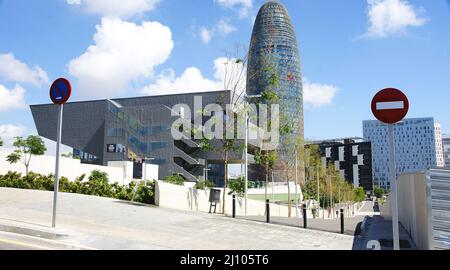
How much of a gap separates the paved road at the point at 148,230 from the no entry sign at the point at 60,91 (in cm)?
329

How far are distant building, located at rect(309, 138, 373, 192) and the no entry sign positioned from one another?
12720cm

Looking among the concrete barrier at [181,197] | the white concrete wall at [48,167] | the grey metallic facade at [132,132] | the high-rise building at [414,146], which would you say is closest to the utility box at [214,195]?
the concrete barrier at [181,197]

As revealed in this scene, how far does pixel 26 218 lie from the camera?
12.2 m

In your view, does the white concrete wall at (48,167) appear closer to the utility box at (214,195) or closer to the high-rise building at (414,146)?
the utility box at (214,195)

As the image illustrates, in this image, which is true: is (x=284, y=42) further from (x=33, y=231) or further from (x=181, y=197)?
(x=33, y=231)

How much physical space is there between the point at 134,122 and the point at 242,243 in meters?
67.2

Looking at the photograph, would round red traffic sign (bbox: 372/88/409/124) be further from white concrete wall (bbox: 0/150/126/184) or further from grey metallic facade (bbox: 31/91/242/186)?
grey metallic facade (bbox: 31/91/242/186)

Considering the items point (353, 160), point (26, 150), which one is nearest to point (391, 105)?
point (26, 150)

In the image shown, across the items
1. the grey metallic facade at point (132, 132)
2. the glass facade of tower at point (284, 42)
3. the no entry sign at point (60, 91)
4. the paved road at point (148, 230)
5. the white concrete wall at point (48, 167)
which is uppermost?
the glass facade of tower at point (284, 42)

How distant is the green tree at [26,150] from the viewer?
3850cm

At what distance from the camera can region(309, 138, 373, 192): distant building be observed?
438 feet

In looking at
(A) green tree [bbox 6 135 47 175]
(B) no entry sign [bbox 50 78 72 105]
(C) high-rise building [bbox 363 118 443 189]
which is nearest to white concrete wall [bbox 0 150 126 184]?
(A) green tree [bbox 6 135 47 175]

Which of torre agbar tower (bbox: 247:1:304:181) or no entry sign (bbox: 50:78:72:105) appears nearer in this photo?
no entry sign (bbox: 50:78:72:105)
